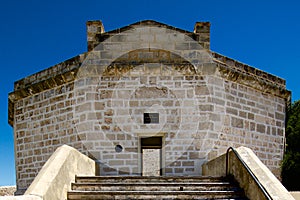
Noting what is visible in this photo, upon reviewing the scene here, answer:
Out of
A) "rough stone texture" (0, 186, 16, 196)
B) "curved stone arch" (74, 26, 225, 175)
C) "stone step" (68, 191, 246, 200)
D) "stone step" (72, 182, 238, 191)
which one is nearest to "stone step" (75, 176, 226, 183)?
"stone step" (72, 182, 238, 191)

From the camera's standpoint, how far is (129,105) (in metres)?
6.95

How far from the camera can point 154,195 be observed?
4473 millimetres

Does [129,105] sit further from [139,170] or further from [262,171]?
[262,171]

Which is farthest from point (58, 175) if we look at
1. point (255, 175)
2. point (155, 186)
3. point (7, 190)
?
point (7, 190)

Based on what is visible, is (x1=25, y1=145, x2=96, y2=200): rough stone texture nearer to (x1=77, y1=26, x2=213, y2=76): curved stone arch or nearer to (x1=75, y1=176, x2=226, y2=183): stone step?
(x1=75, y1=176, x2=226, y2=183): stone step

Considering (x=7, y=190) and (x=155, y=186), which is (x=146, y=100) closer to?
(x=155, y=186)

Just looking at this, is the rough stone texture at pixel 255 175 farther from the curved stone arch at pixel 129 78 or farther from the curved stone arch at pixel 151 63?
the curved stone arch at pixel 151 63

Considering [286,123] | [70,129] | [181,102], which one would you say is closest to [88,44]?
[70,129]

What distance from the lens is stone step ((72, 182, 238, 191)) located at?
4723 millimetres

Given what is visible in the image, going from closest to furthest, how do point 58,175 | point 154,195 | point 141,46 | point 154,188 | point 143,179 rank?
point 58,175
point 154,195
point 154,188
point 143,179
point 141,46

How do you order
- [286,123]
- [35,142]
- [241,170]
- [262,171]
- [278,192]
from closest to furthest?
1. [278,192]
2. [262,171]
3. [241,170]
4. [35,142]
5. [286,123]

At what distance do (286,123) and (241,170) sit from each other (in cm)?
493

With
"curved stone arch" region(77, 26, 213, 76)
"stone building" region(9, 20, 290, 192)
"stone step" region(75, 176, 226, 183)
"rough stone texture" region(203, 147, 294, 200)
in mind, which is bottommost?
"stone step" region(75, 176, 226, 183)

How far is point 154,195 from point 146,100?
2802 mm
